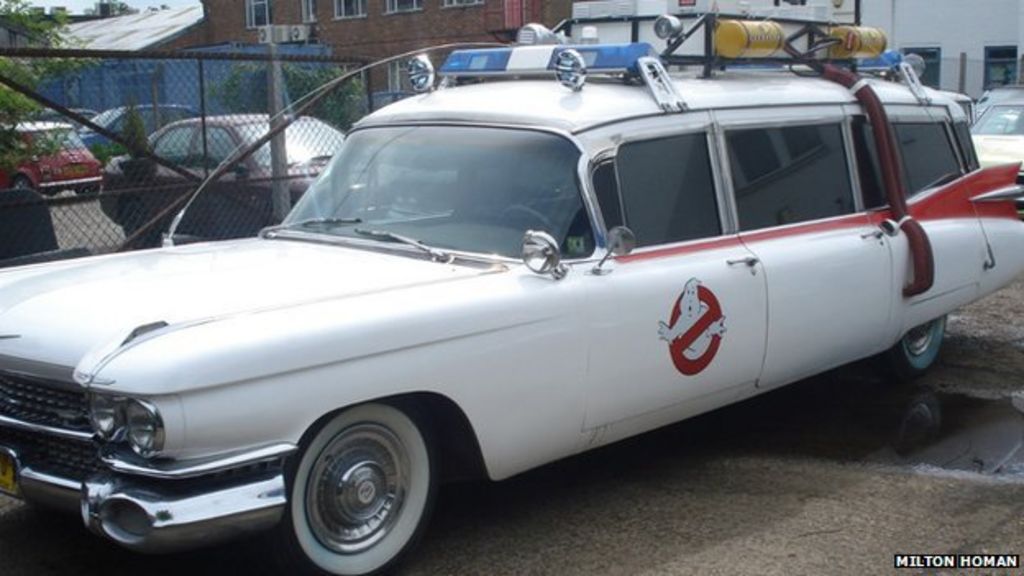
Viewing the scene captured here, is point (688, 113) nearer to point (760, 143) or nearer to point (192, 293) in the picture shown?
point (760, 143)

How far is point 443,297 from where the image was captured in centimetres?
477

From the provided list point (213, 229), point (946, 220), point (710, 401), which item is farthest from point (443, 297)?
point (213, 229)

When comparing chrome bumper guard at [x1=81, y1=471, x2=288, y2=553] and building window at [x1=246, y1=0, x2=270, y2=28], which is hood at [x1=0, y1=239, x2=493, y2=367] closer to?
chrome bumper guard at [x1=81, y1=471, x2=288, y2=553]

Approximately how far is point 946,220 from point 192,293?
4.56m

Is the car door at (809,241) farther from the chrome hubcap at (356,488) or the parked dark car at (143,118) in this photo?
the parked dark car at (143,118)

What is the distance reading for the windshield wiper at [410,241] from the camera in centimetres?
525

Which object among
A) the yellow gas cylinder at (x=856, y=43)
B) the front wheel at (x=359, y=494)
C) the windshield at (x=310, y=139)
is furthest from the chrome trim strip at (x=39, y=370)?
the windshield at (x=310, y=139)

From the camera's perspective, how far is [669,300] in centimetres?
548

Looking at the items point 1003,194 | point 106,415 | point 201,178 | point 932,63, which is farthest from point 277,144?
point 932,63

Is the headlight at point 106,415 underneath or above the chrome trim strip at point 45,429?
above

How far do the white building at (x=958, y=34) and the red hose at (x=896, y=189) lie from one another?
76.3 feet

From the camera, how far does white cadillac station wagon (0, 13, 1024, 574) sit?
13.7 feet

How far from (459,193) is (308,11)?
38.0 meters

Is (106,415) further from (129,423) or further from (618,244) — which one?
(618,244)
